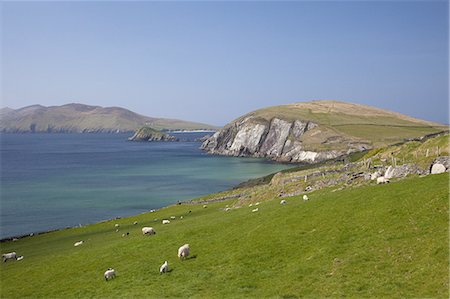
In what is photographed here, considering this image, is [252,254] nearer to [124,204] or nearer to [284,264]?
[284,264]

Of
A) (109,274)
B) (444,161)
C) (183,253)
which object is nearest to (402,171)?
(444,161)

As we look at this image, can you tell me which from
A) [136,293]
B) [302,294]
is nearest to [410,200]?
[302,294]

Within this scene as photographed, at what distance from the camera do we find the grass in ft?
58.4

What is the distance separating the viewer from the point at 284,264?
21422 mm

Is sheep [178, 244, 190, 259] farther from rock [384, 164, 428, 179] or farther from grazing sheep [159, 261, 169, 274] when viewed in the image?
rock [384, 164, 428, 179]

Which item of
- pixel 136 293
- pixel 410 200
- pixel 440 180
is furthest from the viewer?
pixel 440 180

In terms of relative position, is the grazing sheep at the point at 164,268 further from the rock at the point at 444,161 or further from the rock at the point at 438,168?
the rock at the point at 444,161

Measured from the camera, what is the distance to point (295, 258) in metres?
21.8

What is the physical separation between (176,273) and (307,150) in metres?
166

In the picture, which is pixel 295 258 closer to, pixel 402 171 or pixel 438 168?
pixel 438 168

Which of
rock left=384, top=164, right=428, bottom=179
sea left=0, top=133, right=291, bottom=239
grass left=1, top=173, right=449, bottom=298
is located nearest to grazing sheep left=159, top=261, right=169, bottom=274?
grass left=1, top=173, right=449, bottom=298

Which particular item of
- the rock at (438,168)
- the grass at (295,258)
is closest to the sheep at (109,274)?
the grass at (295,258)

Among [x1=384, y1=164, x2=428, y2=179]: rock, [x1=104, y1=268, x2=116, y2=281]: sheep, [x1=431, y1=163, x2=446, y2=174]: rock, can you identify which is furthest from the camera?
[x1=384, y1=164, x2=428, y2=179]: rock

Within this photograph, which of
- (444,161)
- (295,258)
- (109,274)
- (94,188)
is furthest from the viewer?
(94,188)
